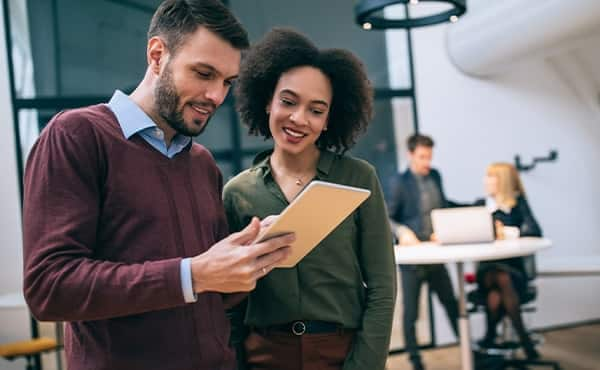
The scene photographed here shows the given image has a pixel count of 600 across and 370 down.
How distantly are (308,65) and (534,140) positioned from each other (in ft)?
13.2

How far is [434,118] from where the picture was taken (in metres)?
4.70

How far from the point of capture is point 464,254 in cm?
A: 259

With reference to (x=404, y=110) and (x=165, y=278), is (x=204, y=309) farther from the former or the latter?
(x=404, y=110)

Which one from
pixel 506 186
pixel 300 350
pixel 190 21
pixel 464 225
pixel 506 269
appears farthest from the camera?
pixel 506 186

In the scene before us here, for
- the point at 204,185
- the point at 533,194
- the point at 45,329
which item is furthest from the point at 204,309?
the point at 533,194

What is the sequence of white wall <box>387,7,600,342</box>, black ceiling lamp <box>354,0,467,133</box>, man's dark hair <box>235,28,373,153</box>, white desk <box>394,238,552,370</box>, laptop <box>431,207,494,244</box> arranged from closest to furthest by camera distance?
1. man's dark hair <box>235,28,373,153</box>
2. white desk <box>394,238,552,370</box>
3. black ceiling lamp <box>354,0,467,133</box>
4. laptop <box>431,207,494,244</box>
5. white wall <box>387,7,600,342</box>

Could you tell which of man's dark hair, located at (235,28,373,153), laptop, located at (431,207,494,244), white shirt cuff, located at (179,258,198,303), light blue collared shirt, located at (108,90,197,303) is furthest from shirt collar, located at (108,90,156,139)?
laptop, located at (431,207,494,244)

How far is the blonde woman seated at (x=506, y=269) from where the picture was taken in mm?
3613

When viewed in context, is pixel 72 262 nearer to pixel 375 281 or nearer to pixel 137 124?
pixel 137 124

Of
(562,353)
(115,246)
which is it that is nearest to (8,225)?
(115,246)

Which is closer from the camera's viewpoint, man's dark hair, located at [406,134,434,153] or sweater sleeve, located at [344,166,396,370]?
sweater sleeve, located at [344,166,396,370]

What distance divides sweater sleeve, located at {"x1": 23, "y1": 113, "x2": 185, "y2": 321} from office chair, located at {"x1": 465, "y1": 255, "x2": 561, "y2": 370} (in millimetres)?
3175

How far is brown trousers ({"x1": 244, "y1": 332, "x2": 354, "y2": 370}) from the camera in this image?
4.50 ft

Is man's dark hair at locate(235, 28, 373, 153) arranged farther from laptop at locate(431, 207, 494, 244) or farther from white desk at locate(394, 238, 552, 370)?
laptop at locate(431, 207, 494, 244)
